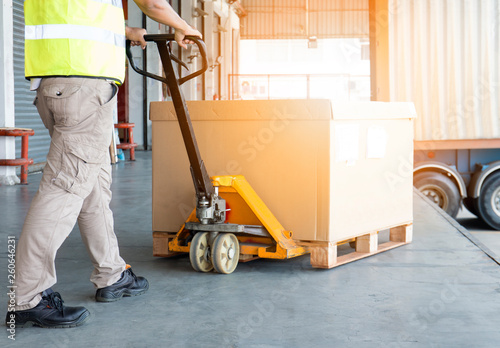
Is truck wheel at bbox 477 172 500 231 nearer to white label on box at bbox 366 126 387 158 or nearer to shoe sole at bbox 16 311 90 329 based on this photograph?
white label on box at bbox 366 126 387 158

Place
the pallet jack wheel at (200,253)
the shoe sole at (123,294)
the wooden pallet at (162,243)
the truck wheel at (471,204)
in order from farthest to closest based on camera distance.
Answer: the truck wheel at (471,204) < the wooden pallet at (162,243) < the pallet jack wheel at (200,253) < the shoe sole at (123,294)

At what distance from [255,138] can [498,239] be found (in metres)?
5.45

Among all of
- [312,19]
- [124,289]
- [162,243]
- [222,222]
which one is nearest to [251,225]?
[222,222]

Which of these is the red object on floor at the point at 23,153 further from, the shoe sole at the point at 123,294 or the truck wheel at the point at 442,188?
the shoe sole at the point at 123,294

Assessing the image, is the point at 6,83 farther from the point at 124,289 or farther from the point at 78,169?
the point at 78,169

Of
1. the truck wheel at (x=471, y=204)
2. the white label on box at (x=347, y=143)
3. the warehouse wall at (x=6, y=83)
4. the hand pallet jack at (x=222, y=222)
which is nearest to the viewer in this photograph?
the hand pallet jack at (x=222, y=222)

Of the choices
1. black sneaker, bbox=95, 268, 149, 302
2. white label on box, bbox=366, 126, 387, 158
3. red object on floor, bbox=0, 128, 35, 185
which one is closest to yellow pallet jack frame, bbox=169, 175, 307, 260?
black sneaker, bbox=95, 268, 149, 302

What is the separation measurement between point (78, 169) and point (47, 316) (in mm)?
570

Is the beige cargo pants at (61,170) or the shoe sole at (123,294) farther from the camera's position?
the shoe sole at (123,294)

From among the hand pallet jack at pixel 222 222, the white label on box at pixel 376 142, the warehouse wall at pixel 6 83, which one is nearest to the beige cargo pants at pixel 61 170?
the hand pallet jack at pixel 222 222

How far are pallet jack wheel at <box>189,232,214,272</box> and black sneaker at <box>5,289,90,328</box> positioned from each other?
896mm

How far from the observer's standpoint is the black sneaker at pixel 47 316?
234 centimetres

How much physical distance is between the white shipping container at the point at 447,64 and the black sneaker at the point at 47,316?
6328mm

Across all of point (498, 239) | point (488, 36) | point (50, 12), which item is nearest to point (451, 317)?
point (50, 12)
